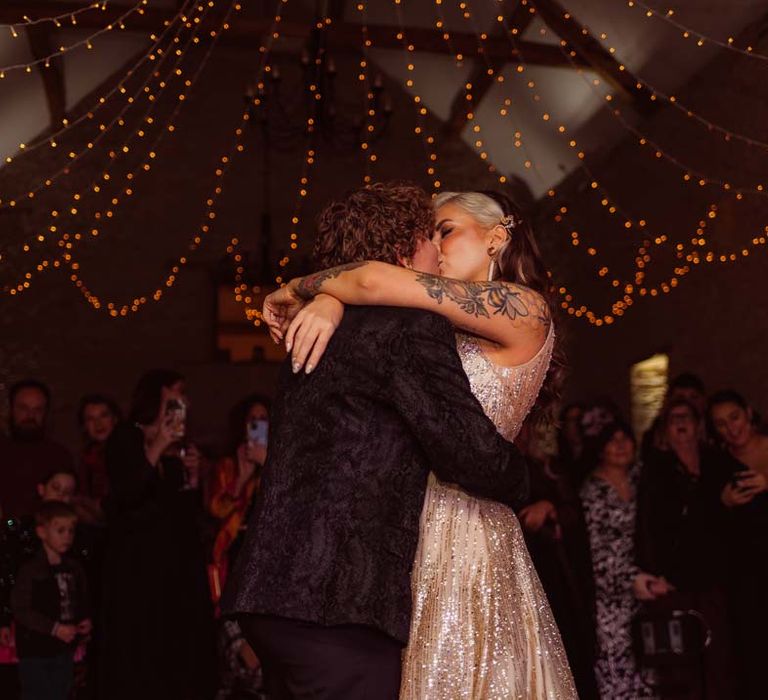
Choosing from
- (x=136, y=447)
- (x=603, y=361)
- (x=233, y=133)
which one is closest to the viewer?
(x=136, y=447)

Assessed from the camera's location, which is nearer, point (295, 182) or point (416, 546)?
point (416, 546)

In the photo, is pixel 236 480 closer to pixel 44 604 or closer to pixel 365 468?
pixel 44 604

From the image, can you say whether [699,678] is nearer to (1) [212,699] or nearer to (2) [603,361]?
(1) [212,699]

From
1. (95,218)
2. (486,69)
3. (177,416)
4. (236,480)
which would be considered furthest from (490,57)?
(177,416)

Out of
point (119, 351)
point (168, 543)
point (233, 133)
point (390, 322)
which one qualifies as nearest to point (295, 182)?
point (233, 133)

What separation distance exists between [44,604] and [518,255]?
291 centimetres

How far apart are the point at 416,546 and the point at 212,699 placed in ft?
9.71

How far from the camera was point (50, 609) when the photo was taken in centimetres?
419

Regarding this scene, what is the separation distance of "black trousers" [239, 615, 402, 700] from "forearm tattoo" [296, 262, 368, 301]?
49 cm

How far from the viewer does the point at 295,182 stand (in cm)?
1002

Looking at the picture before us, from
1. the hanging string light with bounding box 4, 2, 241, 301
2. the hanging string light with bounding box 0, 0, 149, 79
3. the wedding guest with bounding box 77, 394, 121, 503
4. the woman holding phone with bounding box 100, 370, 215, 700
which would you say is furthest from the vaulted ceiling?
the woman holding phone with bounding box 100, 370, 215, 700

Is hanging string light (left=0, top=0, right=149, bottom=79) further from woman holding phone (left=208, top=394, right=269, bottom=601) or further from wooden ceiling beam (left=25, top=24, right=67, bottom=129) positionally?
woman holding phone (left=208, top=394, right=269, bottom=601)

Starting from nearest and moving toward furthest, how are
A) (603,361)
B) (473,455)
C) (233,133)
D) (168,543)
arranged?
(473,455), (168,543), (603,361), (233,133)

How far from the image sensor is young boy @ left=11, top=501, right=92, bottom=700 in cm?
413
